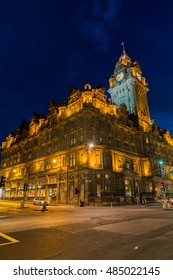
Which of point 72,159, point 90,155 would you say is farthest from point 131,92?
point 72,159

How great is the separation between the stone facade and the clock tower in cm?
50

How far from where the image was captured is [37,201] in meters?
Answer: 38.7

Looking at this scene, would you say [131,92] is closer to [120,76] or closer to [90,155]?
[120,76]

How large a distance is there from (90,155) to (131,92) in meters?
41.0

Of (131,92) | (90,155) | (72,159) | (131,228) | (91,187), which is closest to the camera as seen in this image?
(131,228)

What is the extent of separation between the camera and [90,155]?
38906mm

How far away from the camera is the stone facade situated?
39062 millimetres

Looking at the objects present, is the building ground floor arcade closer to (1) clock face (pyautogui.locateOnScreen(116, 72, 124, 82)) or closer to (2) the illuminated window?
(2) the illuminated window

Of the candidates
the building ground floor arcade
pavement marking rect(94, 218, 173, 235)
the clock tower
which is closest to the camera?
pavement marking rect(94, 218, 173, 235)

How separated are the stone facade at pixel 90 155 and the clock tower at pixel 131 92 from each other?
0.50 m

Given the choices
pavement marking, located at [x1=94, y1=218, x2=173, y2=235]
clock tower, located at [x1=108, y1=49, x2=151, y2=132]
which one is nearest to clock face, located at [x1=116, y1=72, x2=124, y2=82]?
clock tower, located at [x1=108, y1=49, x2=151, y2=132]

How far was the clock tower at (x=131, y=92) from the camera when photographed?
212 ft

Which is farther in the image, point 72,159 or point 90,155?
point 72,159
